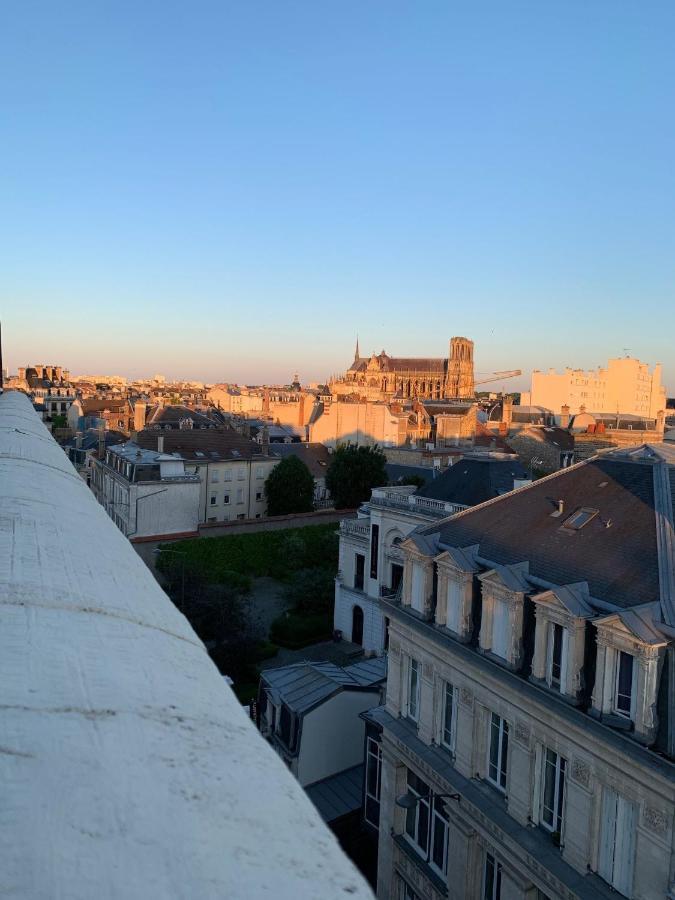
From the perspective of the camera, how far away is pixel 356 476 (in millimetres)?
49562

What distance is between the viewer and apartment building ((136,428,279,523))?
1896 inches

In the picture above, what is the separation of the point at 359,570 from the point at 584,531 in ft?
66.0

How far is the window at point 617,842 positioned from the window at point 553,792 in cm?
84

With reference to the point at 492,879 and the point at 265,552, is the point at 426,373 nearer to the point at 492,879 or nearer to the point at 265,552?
the point at 265,552

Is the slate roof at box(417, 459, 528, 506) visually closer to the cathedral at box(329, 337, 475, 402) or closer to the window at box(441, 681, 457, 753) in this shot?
the window at box(441, 681, 457, 753)

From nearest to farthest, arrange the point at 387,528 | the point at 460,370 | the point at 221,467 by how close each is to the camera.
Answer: the point at 387,528, the point at 221,467, the point at 460,370

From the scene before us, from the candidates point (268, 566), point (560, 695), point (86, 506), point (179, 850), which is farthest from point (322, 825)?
point (268, 566)

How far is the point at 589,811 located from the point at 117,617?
401 inches

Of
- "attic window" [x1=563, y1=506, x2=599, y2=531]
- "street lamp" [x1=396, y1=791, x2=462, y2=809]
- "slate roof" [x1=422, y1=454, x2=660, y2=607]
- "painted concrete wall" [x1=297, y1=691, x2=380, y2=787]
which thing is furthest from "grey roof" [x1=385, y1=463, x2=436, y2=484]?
"street lamp" [x1=396, y1=791, x2=462, y2=809]

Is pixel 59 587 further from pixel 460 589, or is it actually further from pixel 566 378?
pixel 566 378

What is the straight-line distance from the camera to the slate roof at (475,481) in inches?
1015

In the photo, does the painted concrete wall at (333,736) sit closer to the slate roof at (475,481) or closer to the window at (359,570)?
the slate roof at (475,481)

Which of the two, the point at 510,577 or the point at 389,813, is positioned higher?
the point at 510,577

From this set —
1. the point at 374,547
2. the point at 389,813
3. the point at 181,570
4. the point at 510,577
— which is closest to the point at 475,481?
the point at 374,547
